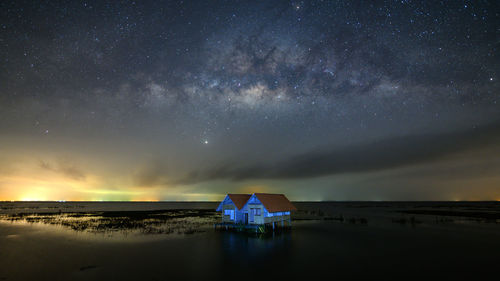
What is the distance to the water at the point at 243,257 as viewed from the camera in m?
20.4

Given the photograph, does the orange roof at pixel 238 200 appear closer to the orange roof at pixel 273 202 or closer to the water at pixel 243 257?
the orange roof at pixel 273 202

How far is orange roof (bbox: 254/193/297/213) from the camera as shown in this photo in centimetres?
4303

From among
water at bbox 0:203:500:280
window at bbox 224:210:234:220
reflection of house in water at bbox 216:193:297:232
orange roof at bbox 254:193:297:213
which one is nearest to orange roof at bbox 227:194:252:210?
reflection of house in water at bbox 216:193:297:232

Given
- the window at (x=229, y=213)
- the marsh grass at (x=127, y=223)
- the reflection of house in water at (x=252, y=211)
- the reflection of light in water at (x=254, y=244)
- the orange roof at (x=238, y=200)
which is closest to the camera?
the reflection of light in water at (x=254, y=244)

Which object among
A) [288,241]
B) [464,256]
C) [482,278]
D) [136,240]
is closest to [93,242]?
[136,240]

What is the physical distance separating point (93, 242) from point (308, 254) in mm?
25032

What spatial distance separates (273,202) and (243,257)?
21.3 metres

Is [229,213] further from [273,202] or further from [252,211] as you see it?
[273,202]

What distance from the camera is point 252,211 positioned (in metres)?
43.1

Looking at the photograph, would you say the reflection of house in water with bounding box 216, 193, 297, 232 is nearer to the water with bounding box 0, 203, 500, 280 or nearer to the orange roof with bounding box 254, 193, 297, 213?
the orange roof with bounding box 254, 193, 297, 213

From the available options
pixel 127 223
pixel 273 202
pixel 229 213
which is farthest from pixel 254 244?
pixel 127 223

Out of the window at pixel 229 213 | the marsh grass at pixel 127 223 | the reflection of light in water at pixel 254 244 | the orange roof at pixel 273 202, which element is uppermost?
the orange roof at pixel 273 202

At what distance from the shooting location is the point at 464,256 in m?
26.5

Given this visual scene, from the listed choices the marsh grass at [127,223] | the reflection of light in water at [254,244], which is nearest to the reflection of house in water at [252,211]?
the reflection of light in water at [254,244]
